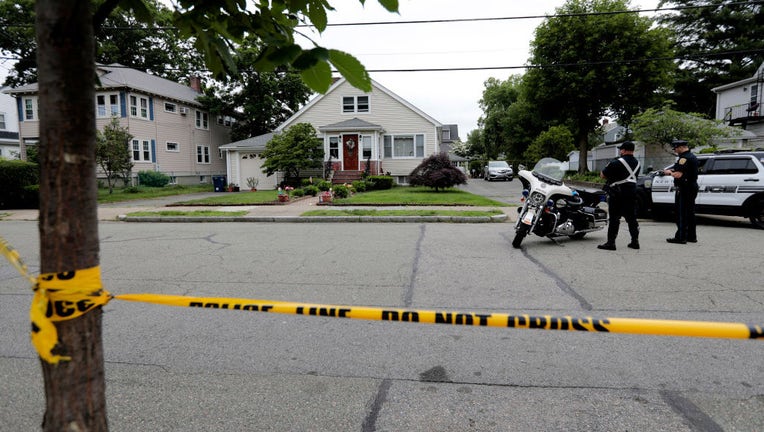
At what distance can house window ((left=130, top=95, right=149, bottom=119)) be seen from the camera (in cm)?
3011

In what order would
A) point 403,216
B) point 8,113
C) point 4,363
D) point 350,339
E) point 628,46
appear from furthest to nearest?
point 8,113 → point 628,46 → point 403,216 → point 350,339 → point 4,363

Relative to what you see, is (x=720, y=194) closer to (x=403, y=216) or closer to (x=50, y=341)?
(x=403, y=216)

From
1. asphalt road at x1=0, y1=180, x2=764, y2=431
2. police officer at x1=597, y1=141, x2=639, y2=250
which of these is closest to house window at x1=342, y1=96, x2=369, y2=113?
police officer at x1=597, y1=141, x2=639, y2=250

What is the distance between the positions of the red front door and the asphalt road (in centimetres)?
2169

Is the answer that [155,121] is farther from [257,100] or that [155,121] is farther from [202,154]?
[257,100]

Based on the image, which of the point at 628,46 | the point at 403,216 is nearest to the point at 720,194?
the point at 403,216

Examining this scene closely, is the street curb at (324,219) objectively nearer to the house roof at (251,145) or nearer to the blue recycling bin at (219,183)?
the blue recycling bin at (219,183)

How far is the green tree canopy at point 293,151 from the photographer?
2536cm

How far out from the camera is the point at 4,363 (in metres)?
3.53

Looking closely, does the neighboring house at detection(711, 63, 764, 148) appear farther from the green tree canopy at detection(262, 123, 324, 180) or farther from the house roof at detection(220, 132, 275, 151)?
the house roof at detection(220, 132, 275, 151)

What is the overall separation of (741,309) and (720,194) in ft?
26.2

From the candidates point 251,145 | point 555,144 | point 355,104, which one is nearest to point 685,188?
point 355,104

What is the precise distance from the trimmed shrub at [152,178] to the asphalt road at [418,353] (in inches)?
986

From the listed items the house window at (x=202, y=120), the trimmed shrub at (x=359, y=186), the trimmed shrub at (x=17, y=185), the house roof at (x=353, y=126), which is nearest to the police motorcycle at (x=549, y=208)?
the trimmed shrub at (x=359, y=186)
